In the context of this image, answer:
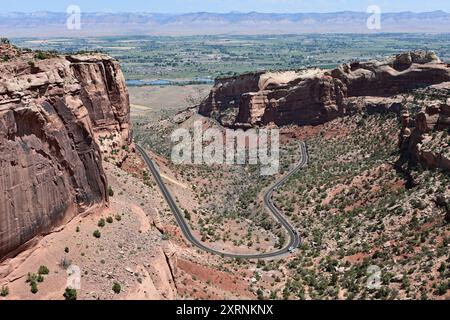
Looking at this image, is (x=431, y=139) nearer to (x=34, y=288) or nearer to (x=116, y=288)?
(x=116, y=288)

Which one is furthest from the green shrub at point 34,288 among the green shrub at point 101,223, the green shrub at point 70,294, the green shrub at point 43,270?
the green shrub at point 101,223

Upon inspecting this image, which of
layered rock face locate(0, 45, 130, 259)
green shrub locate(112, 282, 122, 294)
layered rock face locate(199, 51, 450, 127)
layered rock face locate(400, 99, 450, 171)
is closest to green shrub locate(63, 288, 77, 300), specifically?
green shrub locate(112, 282, 122, 294)

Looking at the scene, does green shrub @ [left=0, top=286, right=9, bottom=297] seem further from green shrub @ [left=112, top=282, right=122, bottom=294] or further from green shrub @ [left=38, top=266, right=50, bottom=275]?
green shrub @ [left=112, top=282, right=122, bottom=294]

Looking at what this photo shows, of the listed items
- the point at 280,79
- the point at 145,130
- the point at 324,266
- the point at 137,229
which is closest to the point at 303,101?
the point at 280,79

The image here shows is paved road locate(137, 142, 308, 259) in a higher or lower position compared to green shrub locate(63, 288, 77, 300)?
lower

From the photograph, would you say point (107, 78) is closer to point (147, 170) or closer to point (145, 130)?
point (147, 170)

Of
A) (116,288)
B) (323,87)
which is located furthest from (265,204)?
(116,288)
